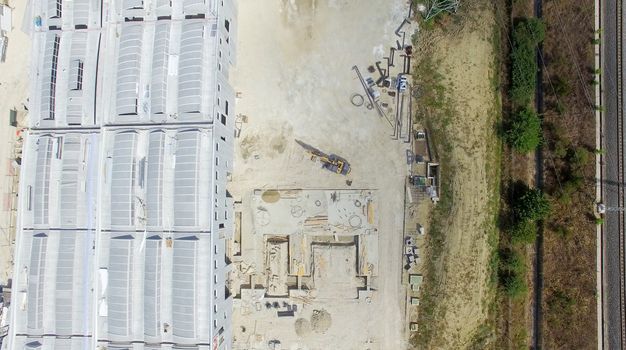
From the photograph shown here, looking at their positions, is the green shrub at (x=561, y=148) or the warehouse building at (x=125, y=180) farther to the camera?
the green shrub at (x=561, y=148)

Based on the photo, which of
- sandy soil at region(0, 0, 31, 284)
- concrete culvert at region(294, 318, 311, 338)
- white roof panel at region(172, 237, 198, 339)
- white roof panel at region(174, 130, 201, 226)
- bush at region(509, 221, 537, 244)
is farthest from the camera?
sandy soil at region(0, 0, 31, 284)

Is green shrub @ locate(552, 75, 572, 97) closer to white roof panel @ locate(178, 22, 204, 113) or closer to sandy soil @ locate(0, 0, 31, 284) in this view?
white roof panel @ locate(178, 22, 204, 113)

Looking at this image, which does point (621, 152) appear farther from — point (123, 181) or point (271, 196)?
point (123, 181)

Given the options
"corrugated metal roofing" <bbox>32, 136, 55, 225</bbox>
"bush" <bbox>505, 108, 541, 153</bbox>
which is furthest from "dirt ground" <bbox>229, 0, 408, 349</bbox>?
"corrugated metal roofing" <bbox>32, 136, 55, 225</bbox>

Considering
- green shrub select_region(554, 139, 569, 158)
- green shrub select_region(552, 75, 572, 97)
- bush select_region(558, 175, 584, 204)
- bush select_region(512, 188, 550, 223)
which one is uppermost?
green shrub select_region(552, 75, 572, 97)

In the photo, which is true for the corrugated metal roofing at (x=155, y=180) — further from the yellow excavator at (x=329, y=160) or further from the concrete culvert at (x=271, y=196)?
the yellow excavator at (x=329, y=160)

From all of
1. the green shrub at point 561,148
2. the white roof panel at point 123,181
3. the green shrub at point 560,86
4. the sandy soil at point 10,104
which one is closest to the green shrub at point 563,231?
the green shrub at point 561,148

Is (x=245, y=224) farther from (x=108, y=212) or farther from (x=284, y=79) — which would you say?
(x=284, y=79)

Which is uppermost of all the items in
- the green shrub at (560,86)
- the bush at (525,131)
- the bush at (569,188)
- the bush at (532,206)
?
the green shrub at (560,86)
